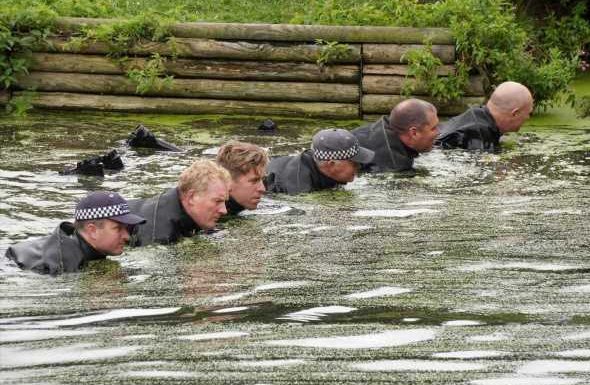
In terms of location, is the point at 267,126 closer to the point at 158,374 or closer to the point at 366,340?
the point at 366,340

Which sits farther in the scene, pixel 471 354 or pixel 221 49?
pixel 221 49

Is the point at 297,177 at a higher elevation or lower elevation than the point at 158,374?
lower

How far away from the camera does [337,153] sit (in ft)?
36.7

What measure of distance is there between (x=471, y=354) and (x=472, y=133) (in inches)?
311

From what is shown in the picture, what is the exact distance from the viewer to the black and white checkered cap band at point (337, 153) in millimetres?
11188

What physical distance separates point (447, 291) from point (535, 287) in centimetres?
53

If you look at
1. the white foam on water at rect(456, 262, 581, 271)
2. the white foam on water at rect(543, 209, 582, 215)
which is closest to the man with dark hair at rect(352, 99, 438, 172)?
the white foam on water at rect(543, 209, 582, 215)

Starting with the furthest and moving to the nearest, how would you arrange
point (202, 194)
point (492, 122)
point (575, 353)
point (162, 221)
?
point (492, 122), point (162, 221), point (202, 194), point (575, 353)

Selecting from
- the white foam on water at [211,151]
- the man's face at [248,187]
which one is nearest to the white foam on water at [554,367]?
the man's face at [248,187]

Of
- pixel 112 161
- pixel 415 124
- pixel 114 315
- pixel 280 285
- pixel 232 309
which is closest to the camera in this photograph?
pixel 114 315

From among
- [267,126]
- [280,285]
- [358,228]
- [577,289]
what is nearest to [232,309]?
[280,285]

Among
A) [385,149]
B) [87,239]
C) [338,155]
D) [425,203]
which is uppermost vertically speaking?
[87,239]

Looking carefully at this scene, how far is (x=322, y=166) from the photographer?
37.2 feet

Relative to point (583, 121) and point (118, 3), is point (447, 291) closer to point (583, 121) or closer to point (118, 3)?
point (583, 121)
